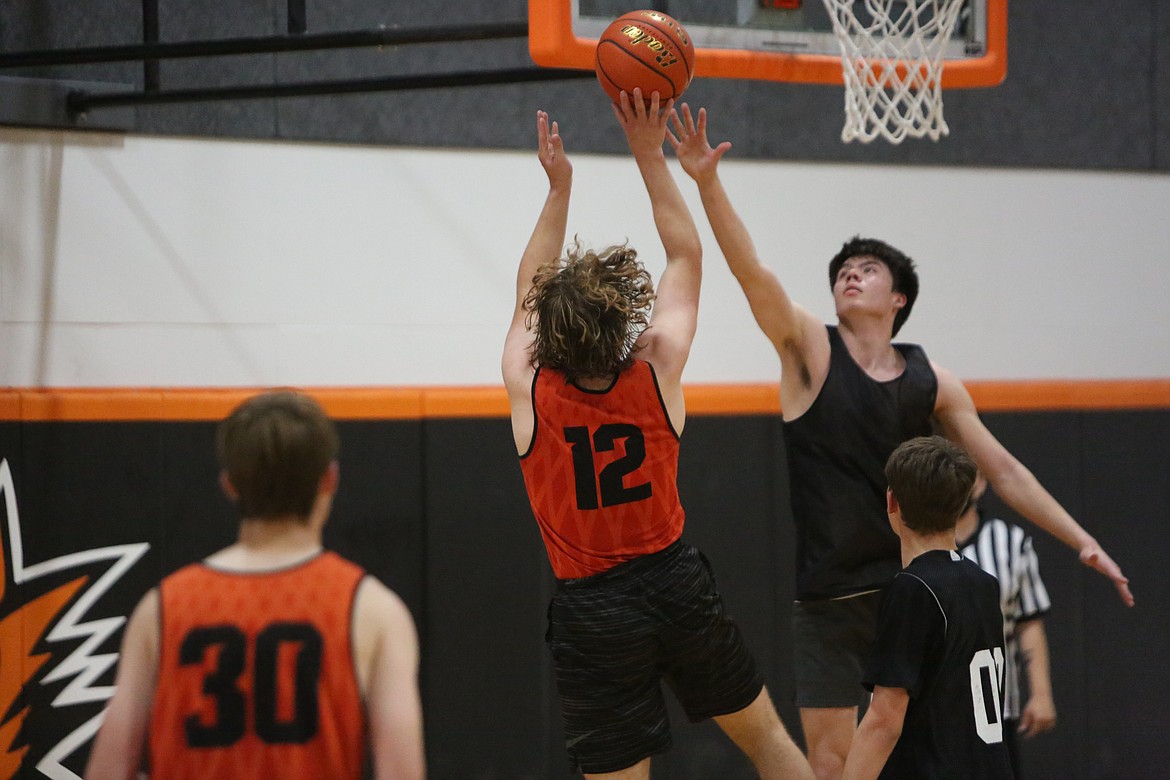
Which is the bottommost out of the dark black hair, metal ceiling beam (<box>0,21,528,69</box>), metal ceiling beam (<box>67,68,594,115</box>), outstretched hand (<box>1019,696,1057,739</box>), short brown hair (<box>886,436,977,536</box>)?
outstretched hand (<box>1019,696,1057,739</box>)

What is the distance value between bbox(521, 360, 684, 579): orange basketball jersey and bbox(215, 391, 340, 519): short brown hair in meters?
1.01

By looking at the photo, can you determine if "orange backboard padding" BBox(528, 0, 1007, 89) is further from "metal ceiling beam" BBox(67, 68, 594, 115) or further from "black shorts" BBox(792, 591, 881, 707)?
"black shorts" BBox(792, 591, 881, 707)

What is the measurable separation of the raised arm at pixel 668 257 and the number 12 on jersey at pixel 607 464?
17 cm

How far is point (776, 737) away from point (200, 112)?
391 cm

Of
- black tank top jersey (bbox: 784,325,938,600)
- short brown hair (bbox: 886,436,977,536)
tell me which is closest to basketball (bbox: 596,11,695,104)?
black tank top jersey (bbox: 784,325,938,600)

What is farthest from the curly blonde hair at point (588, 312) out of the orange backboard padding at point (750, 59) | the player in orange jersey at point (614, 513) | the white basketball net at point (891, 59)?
the white basketball net at point (891, 59)

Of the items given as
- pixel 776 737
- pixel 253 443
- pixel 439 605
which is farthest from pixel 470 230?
pixel 253 443

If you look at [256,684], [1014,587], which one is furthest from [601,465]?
[1014,587]

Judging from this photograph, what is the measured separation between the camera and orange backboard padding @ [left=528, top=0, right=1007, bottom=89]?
14.2 feet

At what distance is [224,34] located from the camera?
5.77 meters

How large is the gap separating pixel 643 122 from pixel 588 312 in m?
0.83

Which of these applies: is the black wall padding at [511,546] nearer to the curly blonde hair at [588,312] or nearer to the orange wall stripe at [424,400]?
the orange wall stripe at [424,400]

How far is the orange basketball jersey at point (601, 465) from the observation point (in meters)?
3.27

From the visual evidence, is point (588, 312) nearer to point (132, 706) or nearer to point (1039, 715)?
point (132, 706)
